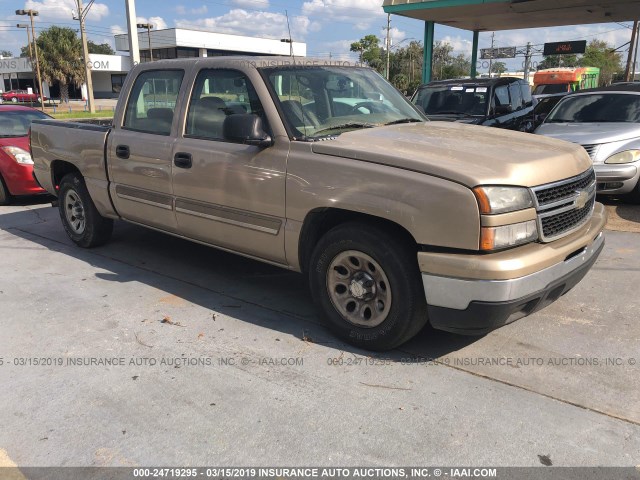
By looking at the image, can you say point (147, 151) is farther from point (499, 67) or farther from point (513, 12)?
point (499, 67)

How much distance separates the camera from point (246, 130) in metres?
3.78

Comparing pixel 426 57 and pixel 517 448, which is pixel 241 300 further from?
pixel 426 57

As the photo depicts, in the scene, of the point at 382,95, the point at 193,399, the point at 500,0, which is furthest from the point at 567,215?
the point at 500,0

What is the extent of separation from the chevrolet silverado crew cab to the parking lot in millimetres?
402

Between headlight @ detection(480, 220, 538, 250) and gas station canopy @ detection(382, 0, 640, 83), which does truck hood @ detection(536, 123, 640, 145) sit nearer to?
headlight @ detection(480, 220, 538, 250)

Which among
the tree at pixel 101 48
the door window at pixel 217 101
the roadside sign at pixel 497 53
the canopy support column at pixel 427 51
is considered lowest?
the door window at pixel 217 101

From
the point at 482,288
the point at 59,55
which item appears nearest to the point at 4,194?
the point at 482,288

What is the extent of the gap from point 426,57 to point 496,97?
253 inches

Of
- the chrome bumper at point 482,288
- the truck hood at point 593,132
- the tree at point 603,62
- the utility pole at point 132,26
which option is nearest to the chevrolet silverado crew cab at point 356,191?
the chrome bumper at point 482,288

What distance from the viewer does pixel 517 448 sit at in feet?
8.93

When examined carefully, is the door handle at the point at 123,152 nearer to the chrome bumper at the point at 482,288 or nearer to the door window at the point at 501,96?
the chrome bumper at the point at 482,288

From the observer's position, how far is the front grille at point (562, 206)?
3.25 m

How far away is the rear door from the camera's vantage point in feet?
15.6

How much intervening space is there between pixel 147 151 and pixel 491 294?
3.27 metres
